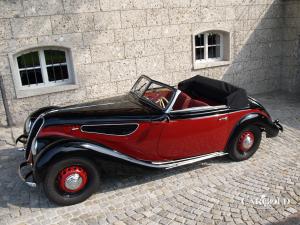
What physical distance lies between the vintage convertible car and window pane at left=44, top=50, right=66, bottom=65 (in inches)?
93.2

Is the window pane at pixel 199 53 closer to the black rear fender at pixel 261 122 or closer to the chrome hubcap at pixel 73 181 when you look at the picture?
the black rear fender at pixel 261 122

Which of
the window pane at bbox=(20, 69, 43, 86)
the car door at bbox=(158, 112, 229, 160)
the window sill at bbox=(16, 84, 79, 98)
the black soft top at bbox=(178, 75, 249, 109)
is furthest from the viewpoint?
the window pane at bbox=(20, 69, 43, 86)

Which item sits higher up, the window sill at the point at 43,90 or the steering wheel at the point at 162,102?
the steering wheel at the point at 162,102

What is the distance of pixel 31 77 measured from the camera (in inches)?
298

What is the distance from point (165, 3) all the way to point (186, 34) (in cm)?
100

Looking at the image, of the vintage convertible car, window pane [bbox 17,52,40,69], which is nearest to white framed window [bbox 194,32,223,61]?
the vintage convertible car

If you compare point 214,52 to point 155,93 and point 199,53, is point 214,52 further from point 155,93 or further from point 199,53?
point 155,93

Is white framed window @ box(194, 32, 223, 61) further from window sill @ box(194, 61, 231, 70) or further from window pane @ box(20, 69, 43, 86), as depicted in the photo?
window pane @ box(20, 69, 43, 86)

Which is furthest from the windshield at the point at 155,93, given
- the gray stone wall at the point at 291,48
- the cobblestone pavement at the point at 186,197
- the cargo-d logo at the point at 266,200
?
the gray stone wall at the point at 291,48

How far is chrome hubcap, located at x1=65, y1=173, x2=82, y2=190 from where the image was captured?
176 inches

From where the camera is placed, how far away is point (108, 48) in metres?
7.87

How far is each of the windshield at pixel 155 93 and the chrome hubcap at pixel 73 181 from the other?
5.26 ft

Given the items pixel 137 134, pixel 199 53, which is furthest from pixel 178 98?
pixel 199 53

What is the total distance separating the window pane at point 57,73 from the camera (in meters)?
7.73
